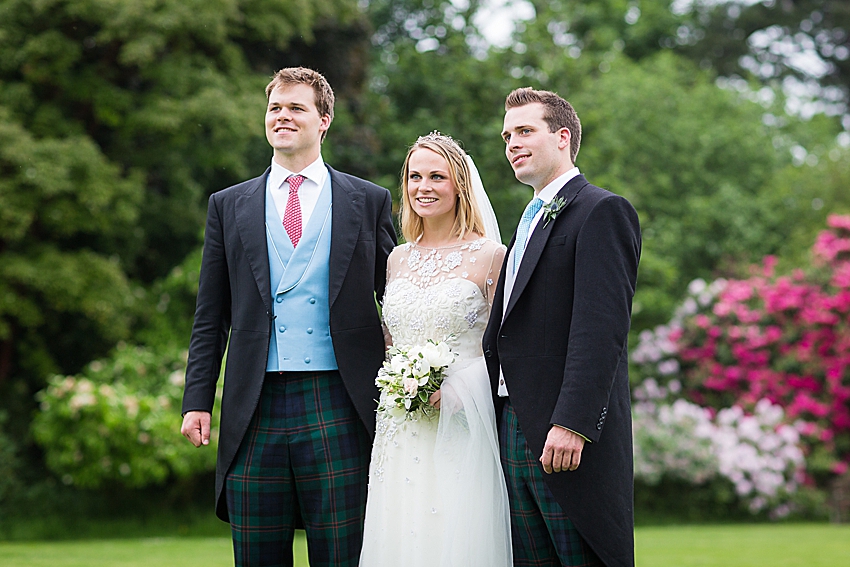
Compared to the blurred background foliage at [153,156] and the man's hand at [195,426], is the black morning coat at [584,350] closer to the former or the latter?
the man's hand at [195,426]

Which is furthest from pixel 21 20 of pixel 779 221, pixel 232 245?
pixel 779 221

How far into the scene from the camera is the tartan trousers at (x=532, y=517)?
2.92 m

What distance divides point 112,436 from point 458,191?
5932mm

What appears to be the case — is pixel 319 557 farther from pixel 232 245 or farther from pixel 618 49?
pixel 618 49

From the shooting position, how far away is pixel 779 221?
16.8 metres

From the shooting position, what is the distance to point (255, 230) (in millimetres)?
3488

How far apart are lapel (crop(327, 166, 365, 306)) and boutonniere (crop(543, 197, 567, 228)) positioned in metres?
0.78

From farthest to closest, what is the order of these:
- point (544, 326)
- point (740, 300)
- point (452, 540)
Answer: point (740, 300)
point (452, 540)
point (544, 326)

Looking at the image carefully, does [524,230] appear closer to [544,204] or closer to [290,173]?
[544,204]

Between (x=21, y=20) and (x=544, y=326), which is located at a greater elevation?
(x=21, y=20)

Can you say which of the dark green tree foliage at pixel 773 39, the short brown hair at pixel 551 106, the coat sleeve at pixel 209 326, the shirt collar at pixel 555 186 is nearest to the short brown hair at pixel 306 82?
the coat sleeve at pixel 209 326

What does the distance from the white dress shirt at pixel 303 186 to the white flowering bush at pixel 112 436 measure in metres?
5.49

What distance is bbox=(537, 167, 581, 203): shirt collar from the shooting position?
10.5ft

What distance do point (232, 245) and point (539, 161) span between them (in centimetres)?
118
